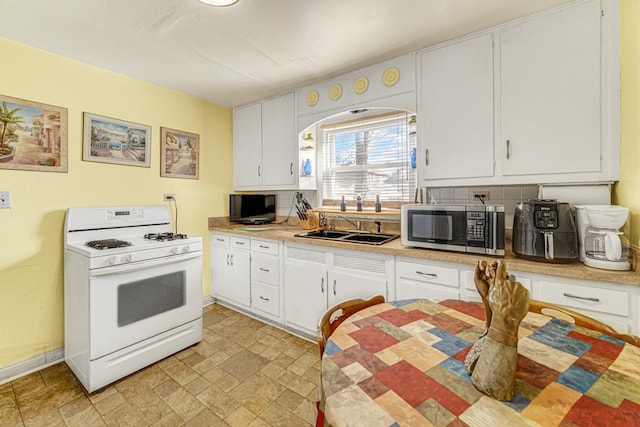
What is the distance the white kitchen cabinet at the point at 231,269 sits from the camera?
2922 millimetres

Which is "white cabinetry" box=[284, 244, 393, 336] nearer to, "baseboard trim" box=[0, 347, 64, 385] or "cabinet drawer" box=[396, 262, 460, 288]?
"cabinet drawer" box=[396, 262, 460, 288]

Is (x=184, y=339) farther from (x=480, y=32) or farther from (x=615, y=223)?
(x=480, y=32)

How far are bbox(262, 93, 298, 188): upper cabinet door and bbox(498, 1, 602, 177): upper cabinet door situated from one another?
6.16 feet

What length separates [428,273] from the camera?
1.86 meters

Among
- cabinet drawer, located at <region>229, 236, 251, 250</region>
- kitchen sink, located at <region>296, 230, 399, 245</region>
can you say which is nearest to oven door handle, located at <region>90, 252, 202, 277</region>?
cabinet drawer, located at <region>229, 236, 251, 250</region>

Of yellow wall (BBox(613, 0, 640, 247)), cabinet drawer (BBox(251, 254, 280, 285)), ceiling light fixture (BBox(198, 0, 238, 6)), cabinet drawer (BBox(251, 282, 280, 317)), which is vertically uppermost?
ceiling light fixture (BBox(198, 0, 238, 6))

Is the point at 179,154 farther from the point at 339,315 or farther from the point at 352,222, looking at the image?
the point at 339,315

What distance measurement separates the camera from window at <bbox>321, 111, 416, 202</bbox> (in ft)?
8.90

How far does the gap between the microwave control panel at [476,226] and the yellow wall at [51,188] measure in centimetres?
284

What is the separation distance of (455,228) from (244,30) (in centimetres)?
195

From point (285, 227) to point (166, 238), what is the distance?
127 centimetres

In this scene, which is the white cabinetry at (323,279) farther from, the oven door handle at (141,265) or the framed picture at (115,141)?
the framed picture at (115,141)

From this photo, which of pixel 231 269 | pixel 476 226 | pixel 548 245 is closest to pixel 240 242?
pixel 231 269

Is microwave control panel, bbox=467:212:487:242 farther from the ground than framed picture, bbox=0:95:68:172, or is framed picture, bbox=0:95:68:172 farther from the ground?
framed picture, bbox=0:95:68:172
